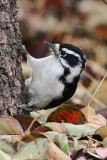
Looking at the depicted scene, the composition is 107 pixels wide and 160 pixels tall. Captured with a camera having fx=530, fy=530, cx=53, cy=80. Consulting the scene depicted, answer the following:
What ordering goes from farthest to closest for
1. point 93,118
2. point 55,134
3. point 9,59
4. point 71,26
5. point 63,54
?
point 71,26
point 63,54
point 9,59
point 93,118
point 55,134

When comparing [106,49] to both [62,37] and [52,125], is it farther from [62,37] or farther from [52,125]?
[52,125]

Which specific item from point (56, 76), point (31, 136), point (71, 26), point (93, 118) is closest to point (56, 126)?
point (31, 136)

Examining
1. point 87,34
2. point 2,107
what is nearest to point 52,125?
point 2,107

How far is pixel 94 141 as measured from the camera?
9.27 ft

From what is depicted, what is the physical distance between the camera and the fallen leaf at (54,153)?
2369 mm

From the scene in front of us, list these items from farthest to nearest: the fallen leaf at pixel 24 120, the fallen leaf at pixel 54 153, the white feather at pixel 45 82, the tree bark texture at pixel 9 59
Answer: the white feather at pixel 45 82 → the tree bark texture at pixel 9 59 → the fallen leaf at pixel 24 120 → the fallen leaf at pixel 54 153

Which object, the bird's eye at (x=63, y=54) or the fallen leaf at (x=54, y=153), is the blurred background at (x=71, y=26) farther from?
the fallen leaf at (x=54, y=153)

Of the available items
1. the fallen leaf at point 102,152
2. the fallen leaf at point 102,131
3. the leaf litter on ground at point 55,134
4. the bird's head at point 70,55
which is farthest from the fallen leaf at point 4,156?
the bird's head at point 70,55

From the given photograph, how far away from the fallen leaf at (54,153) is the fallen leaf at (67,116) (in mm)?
627

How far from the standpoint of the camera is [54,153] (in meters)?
2.38

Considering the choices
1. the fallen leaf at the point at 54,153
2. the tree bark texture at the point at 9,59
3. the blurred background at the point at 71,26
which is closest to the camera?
the fallen leaf at the point at 54,153

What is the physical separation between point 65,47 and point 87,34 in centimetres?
497

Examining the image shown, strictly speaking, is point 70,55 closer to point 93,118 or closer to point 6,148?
point 93,118

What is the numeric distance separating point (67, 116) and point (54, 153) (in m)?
0.67
